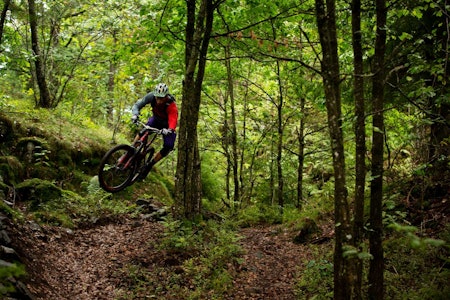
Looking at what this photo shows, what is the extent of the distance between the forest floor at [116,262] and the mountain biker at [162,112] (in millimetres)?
1812

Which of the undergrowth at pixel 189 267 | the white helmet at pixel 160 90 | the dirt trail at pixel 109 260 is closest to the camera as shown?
the dirt trail at pixel 109 260

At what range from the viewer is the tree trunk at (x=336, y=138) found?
4.49 metres

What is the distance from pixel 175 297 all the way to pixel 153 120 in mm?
4476

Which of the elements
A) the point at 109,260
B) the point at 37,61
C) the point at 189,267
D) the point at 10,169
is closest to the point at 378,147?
the point at 189,267

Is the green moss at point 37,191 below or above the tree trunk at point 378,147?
below

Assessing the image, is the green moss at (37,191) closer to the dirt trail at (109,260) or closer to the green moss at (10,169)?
the green moss at (10,169)

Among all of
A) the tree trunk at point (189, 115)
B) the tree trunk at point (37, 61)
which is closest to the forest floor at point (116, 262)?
the tree trunk at point (189, 115)

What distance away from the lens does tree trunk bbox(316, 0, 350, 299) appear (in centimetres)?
449

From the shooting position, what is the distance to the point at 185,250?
7.41 meters

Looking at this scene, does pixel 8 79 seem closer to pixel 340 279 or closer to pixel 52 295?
pixel 52 295

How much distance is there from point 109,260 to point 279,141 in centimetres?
772

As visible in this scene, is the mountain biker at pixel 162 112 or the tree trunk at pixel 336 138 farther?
the mountain biker at pixel 162 112

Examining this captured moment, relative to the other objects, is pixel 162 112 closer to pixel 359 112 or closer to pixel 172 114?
pixel 172 114

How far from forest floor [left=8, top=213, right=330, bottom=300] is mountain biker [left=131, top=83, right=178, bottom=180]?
181 cm
